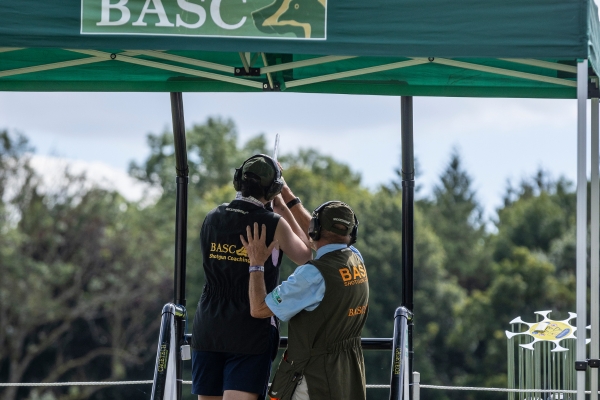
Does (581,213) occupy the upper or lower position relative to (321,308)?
upper

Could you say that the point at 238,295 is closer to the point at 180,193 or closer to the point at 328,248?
the point at 328,248

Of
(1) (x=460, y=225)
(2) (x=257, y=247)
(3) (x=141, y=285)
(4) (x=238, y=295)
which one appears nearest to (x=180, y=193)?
(4) (x=238, y=295)

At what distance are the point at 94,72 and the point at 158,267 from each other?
93.7 feet

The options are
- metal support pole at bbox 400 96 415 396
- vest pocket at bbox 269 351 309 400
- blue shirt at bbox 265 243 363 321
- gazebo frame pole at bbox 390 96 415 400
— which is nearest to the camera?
blue shirt at bbox 265 243 363 321

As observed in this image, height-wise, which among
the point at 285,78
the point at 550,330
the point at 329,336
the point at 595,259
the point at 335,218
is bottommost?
the point at 550,330

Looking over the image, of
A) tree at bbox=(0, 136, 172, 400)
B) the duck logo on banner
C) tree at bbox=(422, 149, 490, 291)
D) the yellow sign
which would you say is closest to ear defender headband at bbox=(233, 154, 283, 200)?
the duck logo on banner

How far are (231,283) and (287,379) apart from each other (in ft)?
1.59

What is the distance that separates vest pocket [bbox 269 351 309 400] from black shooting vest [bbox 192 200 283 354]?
15cm

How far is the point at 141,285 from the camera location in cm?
3158

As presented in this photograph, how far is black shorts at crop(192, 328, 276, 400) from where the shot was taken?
11.6 ft

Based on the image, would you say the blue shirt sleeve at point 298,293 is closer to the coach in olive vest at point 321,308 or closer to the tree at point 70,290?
the coach in olive vest at point 321,308

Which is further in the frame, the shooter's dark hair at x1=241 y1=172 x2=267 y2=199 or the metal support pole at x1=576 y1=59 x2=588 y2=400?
the shooter's dark hair at x1=241 y1=172 x2=267 y2=199

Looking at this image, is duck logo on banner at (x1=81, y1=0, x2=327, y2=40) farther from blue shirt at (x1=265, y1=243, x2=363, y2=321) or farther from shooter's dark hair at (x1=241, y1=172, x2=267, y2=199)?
blue shirt at (x1=265, y1=243, x2=363, y2=321)

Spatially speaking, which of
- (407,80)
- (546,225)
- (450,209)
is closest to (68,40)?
(407,80)
